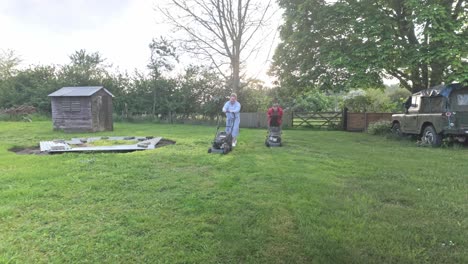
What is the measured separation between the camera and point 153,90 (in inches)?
930

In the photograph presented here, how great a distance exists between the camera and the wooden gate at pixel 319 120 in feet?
61.5

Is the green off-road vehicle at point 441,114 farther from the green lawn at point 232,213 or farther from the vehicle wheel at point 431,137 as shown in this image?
the green lawn at point 232,213

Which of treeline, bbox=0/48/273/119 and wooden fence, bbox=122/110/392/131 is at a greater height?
treeline, bbox=0/48/273/119

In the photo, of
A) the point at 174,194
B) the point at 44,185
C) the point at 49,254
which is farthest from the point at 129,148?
the point at 49,254

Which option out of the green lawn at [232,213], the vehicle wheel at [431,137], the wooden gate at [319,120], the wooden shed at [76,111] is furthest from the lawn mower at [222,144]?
the wooden gate at [319,120]

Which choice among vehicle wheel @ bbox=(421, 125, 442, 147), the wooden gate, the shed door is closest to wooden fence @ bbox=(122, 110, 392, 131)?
the wooden gate

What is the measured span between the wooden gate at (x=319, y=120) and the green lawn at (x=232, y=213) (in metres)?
12.7

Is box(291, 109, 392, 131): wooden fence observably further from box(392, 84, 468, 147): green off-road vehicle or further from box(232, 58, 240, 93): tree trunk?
box(392, 84, 468, 147): green off-road vehicle

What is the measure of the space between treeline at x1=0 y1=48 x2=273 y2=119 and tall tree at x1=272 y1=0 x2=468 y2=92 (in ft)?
28.0

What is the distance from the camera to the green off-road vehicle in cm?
906

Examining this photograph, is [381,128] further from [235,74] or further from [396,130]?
[235,74]

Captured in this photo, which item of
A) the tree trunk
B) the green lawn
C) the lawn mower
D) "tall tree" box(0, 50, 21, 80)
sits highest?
"tall tree" box(0, 50, 21, 80)

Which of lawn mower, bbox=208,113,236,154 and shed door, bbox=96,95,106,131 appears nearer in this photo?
lawn mower, bbox=208,113,236,154

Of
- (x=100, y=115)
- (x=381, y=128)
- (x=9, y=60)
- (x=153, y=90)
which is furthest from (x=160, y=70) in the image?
(x=9, y=60)
